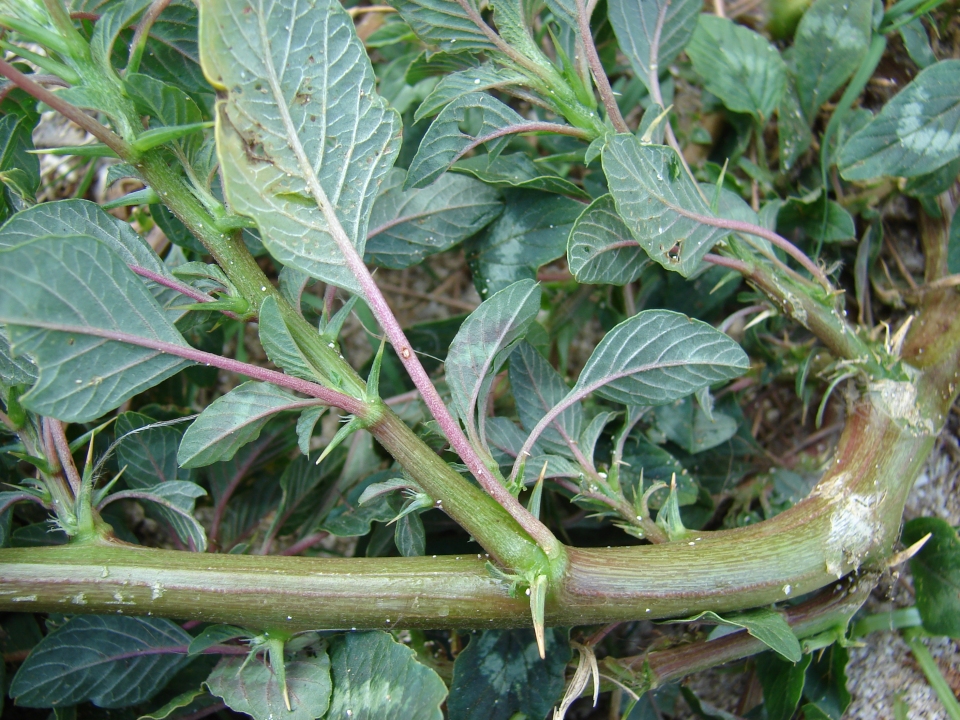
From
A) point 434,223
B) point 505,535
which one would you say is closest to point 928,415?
point 505,535

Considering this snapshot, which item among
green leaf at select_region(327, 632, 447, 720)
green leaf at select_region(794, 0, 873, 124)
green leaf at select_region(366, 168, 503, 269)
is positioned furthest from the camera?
green leaf at select_region(794, 0, 873, 124)

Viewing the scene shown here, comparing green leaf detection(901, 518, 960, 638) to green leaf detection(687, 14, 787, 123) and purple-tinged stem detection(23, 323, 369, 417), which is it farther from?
purple-tinged stem detection(23, 323, 369, 417)

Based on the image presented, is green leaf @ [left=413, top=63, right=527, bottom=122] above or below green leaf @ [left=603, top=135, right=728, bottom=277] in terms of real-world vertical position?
above

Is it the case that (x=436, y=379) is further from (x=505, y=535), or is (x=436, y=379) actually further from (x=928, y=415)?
(x=928, y=415)

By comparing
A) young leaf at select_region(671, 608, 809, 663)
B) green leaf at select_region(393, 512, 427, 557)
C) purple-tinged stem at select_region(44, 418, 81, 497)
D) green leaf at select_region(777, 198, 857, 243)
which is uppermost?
purple-tinged stem at select_region(44, 418, 81, 497)

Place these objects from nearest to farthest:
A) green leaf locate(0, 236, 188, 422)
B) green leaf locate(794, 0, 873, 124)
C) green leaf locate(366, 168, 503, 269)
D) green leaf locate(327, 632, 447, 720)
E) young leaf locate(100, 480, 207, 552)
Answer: green leaf locate(0, 236, 188, 422) < green leaf locate(327, 632, 447, 720) < young leaf locate(100, 480, 207, 552) < green leaf locate(366, 168, 503, 269) < green leaf locate(794, 0, 873, 124)

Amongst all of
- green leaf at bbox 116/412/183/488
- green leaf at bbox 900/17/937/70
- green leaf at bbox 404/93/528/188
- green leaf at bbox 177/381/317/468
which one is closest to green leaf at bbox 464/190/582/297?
green leaf at bbox 404/93/528/188

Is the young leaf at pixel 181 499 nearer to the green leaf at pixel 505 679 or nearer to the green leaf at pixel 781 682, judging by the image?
the green leaf at pixel 505 679

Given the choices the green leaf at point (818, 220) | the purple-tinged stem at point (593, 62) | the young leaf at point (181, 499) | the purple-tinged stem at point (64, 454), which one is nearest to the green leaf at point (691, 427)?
the green leaf at point (818, 220)
